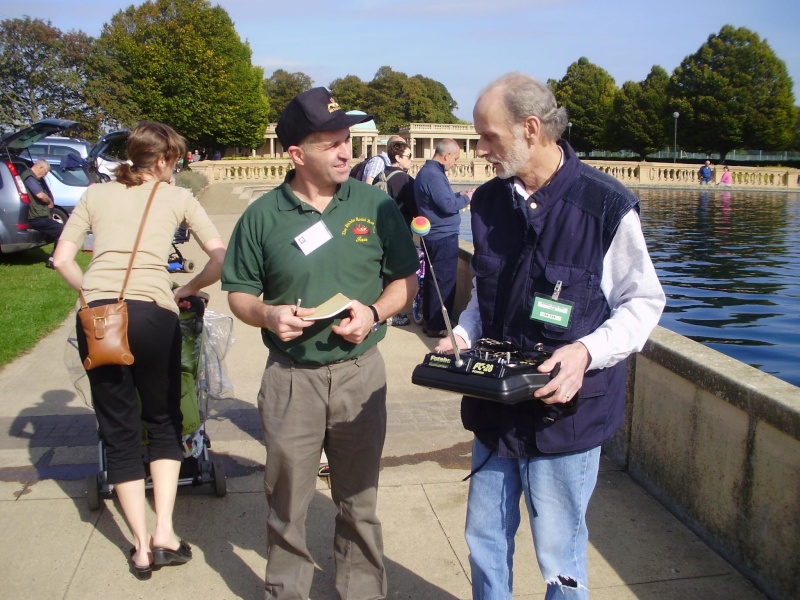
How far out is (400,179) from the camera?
833cm

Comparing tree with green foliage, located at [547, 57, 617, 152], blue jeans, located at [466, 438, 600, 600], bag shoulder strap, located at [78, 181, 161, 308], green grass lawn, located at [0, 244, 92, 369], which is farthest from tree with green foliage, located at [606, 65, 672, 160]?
blue jeans, located at [466, 438, 600, 600]

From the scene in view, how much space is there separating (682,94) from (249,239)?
244ft

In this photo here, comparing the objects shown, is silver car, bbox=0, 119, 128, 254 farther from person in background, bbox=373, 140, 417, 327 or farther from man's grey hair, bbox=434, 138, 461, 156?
man's grey hair, bbox=434, 138, 461, 156

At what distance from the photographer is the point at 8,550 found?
13.2ft

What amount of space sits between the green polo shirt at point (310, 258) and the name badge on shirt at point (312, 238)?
0.05ft

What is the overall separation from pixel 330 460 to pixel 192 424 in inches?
49.4

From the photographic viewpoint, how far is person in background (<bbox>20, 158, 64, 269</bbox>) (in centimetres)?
1364

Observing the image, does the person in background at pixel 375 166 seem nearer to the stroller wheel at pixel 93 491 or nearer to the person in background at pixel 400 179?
the person in background at pixel 400 179

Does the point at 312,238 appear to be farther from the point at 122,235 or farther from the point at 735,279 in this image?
the point at 735,279

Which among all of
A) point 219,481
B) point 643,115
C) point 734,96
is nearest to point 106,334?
point 219,481

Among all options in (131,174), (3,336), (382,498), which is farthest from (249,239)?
(3,336)

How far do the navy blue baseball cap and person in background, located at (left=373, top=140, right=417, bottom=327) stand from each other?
486 centimetres

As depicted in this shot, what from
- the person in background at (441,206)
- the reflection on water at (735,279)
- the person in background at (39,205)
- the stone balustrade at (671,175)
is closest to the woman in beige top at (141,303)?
the person in background at (441,206)

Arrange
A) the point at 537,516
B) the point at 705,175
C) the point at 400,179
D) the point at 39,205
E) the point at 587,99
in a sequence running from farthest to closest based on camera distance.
A: the point at 587,99, the point at 705,175, the point at 39,205, the point at 400,179, the point at 537,516
